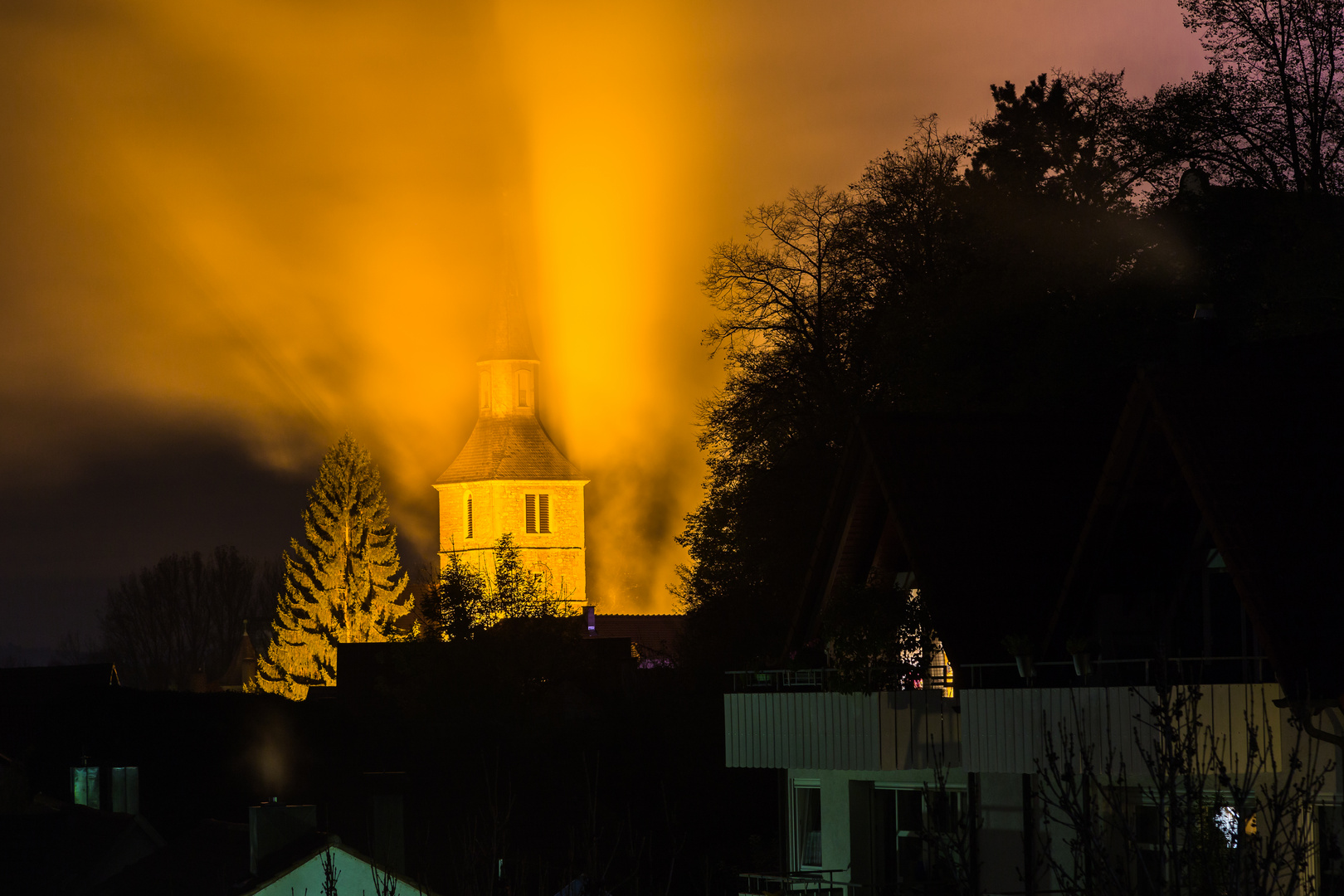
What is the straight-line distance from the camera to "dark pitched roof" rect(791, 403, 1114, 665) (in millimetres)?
22875

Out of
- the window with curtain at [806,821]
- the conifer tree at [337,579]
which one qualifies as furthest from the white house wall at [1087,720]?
the conifer tree at [337,579]

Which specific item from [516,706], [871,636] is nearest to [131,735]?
[516,706]

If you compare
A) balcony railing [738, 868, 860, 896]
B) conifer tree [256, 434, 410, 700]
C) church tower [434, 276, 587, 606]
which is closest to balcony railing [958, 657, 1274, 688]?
balcony railing [738, 868, 860, 896]

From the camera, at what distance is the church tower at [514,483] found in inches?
4852

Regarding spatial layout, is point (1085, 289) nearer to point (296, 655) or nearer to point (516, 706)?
point (516, 706)

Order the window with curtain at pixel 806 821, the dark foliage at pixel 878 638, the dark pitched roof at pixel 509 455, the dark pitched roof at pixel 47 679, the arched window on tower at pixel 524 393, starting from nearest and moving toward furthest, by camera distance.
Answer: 1. the dark foliage at pixel 878 638
2. the window with curtain at pixel 806 821
3. the dark pitched roof at pixel 47 679
4. the dark pitched roof at pixel 509 455
5. the arched window on tower at pixel 524 393

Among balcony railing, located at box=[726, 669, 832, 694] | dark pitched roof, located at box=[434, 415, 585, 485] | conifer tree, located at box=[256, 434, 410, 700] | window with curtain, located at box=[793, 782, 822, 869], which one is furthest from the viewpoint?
dark pitched roof, located at box=[434, 415, 585, 485]

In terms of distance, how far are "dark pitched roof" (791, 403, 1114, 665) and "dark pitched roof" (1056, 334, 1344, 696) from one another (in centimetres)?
211

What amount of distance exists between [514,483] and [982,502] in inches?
3997

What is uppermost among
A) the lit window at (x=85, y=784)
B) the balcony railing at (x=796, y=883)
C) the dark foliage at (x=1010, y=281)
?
the dark foliage at (x=1010, y=281)

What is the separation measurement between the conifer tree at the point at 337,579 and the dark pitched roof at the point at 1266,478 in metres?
88.5

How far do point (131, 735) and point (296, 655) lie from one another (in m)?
47.8

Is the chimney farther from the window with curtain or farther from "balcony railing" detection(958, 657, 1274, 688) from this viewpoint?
"balcony railing" detection(958, 657, 1274, 688)

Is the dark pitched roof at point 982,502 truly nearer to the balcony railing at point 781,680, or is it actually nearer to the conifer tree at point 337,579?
the balcony railing at point 781,680
